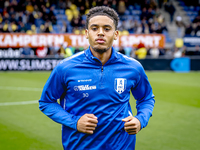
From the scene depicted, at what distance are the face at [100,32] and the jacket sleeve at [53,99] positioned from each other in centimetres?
41

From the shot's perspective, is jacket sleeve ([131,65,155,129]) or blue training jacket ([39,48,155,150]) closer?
blue training jacket ([39,48,155,150])

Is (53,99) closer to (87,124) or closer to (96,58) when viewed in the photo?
(87,124)

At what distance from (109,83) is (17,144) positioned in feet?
10.7

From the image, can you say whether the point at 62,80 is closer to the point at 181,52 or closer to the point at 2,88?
the point at 2,88

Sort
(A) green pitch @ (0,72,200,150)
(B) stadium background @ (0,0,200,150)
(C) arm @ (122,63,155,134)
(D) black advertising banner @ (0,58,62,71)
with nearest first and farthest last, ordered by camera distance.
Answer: (C) arm @ (122,63,155,134), (A) green pitch @ (0,72,200,150), (B) stadium background @ (0,0,200,150), (D) black advertising banner @ (0,58,62,71)

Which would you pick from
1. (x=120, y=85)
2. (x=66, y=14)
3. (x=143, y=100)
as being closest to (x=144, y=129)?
(x=143, y=100)

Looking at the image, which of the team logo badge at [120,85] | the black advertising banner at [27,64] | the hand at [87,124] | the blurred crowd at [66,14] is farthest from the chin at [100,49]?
the blurred crowd at [66,14]

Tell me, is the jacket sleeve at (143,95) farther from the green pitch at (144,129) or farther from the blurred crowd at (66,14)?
the blurred crowd at (66,14)

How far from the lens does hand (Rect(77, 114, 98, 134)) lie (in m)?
2.08

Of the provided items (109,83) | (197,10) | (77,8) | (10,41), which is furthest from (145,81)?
(197,10)

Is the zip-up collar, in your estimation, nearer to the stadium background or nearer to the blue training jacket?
the blue training jacket

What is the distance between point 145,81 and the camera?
98.4 inches

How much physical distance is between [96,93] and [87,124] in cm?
29

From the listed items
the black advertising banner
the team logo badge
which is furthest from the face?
the black advertising banner
